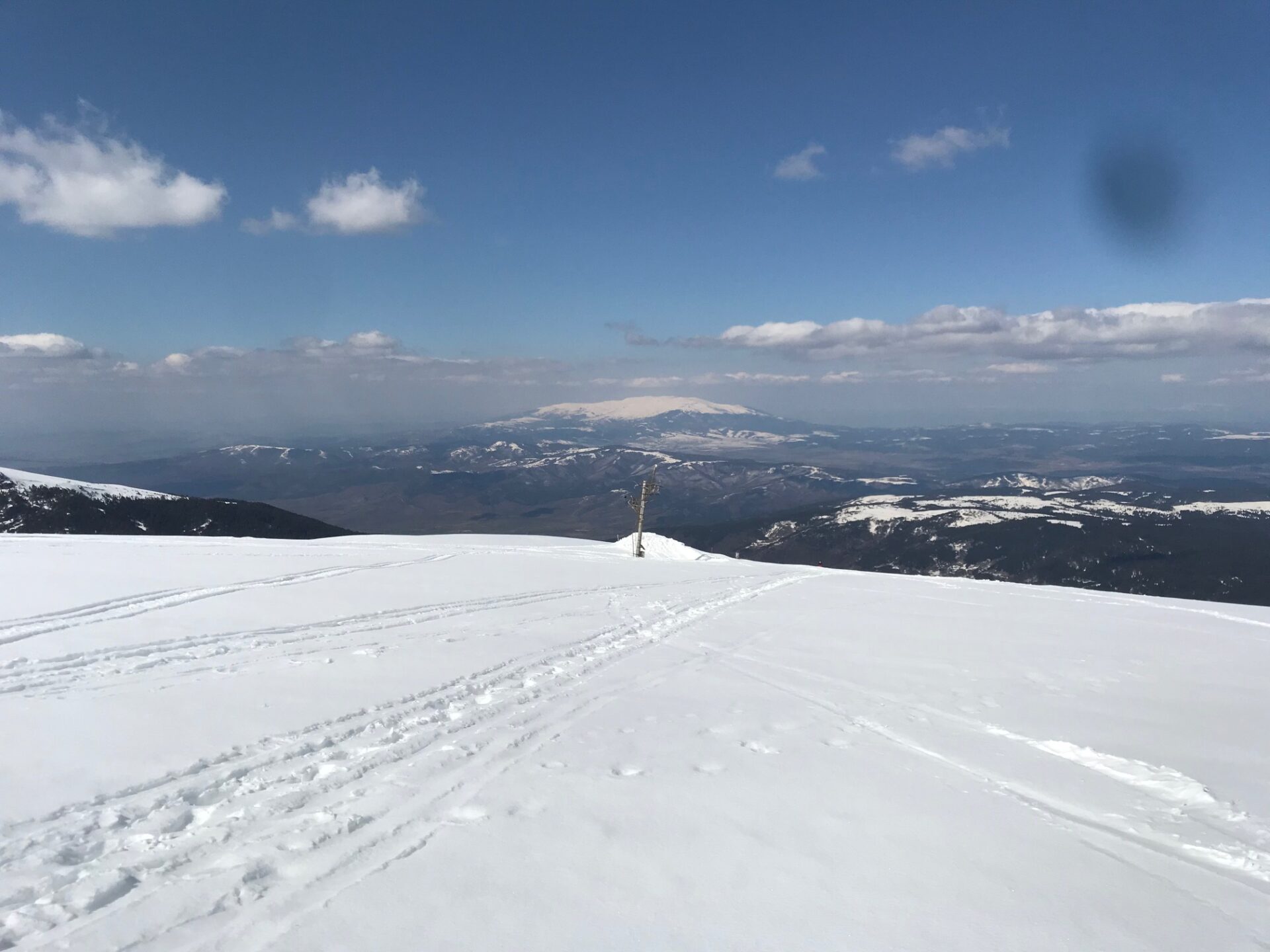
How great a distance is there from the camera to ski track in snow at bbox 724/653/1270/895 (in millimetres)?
6100

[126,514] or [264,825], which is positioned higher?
[264,825]

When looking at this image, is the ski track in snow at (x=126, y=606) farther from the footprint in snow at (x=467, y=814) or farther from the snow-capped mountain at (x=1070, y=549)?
the snow-capped mountain at (x=1070, y=549)

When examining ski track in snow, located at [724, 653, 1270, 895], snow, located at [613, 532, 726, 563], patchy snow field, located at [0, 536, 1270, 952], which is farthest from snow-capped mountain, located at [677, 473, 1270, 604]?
ski track in snow, located at [724, 653, 1270, 895]

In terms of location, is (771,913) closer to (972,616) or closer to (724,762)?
(724,762)

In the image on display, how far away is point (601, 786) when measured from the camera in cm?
683

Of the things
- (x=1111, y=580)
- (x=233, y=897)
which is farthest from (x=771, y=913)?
→ (x=1111, y=580)

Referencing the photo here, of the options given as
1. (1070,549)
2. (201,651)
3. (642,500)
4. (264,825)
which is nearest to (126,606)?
(201,651)

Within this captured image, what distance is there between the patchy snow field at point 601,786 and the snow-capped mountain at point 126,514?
9765 cm

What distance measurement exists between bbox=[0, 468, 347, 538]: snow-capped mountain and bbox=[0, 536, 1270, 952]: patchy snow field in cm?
9765

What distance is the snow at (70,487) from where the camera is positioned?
110 m

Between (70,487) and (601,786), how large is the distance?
141364mm

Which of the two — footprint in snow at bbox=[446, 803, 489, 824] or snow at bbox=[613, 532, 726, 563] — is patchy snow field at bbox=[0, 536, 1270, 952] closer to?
footprint in snow at bbox=[446, 803, 489, 824]

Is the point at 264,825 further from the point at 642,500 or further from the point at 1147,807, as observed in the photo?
the point at 642,500

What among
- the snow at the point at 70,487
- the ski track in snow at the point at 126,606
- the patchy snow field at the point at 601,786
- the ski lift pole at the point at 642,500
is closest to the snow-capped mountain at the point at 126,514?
the snow at the point at 70,487
